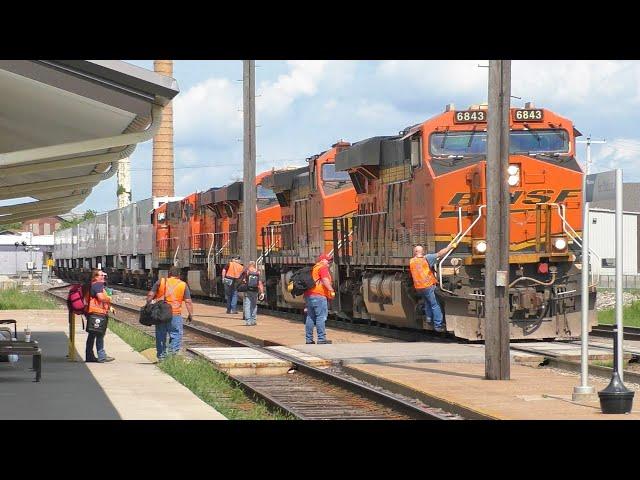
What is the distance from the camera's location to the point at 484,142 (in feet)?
71.2

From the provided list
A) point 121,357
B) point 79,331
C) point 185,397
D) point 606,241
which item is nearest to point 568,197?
point 121,357

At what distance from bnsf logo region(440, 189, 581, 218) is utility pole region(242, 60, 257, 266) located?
35.7 ft

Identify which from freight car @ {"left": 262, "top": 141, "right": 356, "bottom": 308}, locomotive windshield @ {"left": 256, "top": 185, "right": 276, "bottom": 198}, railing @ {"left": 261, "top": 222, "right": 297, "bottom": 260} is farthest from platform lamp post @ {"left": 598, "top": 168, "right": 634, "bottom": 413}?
locomotive windshield @ {"left": 256, "top": 185, "right": 276, "bottom": 198}

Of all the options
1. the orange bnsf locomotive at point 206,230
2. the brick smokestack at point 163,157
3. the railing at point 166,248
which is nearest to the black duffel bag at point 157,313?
the orange bnsf locomotive at point 206,230

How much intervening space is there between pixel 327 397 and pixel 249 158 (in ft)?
55.6

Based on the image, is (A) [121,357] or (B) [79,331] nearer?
(A) [121,357]

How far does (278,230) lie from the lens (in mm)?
34562

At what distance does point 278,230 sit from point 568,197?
46.4 ft

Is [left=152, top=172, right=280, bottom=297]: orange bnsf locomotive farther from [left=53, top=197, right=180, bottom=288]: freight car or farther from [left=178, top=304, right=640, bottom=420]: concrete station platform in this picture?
[left=178, top=304, right=640, bottom=420]: concrete station platform

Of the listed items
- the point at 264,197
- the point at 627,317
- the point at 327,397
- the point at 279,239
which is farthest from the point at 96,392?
the point at 264,197

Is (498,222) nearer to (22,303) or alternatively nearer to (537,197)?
(537,197)

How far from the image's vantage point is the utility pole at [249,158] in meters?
31.5

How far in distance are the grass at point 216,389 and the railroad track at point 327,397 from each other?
0.50 feet
